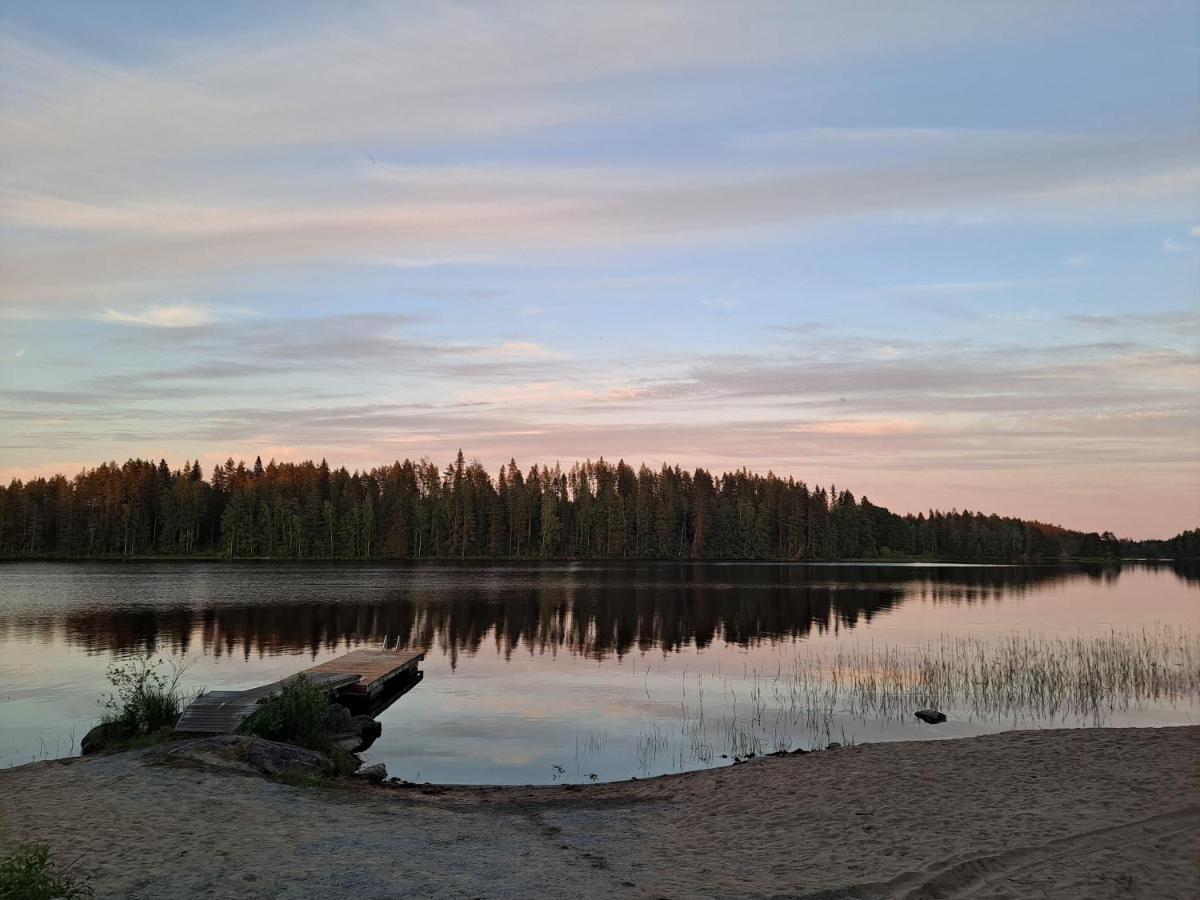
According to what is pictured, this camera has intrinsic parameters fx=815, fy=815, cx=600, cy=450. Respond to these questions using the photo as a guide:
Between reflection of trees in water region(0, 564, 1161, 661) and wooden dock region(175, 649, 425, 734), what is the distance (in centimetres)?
681

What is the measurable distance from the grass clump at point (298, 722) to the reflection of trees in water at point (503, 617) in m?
18.8

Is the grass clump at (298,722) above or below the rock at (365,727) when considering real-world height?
above

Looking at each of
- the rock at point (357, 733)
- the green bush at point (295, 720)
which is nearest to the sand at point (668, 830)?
the green bush at point (295, 720)

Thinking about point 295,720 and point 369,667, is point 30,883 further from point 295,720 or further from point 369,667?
point 369,667

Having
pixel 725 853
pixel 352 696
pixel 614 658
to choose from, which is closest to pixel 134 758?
pixel 352 696

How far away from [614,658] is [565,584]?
4752 cm

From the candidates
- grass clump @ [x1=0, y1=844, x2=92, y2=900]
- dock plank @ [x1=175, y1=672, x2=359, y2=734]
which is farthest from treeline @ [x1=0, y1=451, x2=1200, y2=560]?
grass clump @ [x1=0, y1=844, x2=92, y2=900]

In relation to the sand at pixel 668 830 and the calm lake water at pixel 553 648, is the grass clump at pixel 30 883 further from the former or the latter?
the calm lake water at pixel 553 648

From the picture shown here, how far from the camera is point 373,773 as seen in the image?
1833cm

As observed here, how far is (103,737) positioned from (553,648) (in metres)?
23.6

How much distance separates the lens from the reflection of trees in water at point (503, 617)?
41.2 m

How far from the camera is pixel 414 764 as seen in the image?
20.3m

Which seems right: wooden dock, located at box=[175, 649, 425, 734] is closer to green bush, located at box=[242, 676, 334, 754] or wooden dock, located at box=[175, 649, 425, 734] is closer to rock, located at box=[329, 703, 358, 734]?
green bush, located at box=[242, 676, 334, 754]

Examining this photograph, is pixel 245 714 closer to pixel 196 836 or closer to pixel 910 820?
pixel 196 836
